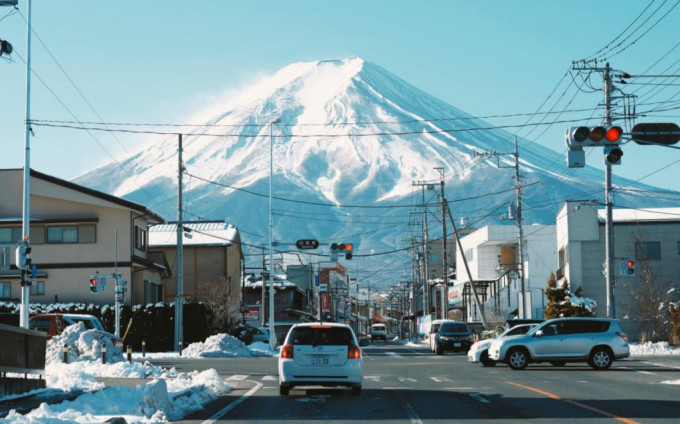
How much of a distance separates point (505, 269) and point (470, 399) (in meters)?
68.6

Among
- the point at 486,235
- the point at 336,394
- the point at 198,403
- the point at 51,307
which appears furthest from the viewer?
the point at 486,235

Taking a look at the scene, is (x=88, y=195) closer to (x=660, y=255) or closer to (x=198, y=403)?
(x=660, y=255)

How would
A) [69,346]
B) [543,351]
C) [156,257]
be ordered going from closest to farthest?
[543,351], [69,346], [156,257]

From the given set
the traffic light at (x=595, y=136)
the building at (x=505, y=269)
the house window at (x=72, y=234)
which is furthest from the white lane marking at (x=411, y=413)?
the building at (x=505, y=269)

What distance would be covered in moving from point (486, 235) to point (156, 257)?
37.7 metres

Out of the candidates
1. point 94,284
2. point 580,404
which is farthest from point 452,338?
point 580,404

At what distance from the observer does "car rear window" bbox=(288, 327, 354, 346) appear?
2083 cm

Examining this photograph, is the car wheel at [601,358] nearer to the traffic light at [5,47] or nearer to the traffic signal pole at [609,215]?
the traffic signal pole at [609,215]

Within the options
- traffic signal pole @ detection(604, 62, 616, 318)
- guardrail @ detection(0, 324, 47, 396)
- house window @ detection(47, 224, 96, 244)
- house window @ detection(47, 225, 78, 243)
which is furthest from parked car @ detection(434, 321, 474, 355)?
guardrail @ detection(0, 324, 47, 396)

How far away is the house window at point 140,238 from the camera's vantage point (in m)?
57.8

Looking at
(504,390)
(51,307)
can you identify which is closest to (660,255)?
(51,307)

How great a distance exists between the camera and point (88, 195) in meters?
55.9

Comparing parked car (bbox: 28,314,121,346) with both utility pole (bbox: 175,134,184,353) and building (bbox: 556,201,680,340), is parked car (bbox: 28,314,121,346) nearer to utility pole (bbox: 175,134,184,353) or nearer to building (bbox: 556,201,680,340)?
utility pole (bbox: 175,134,184,353)

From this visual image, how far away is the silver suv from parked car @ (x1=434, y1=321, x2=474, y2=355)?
16980 millimetres
